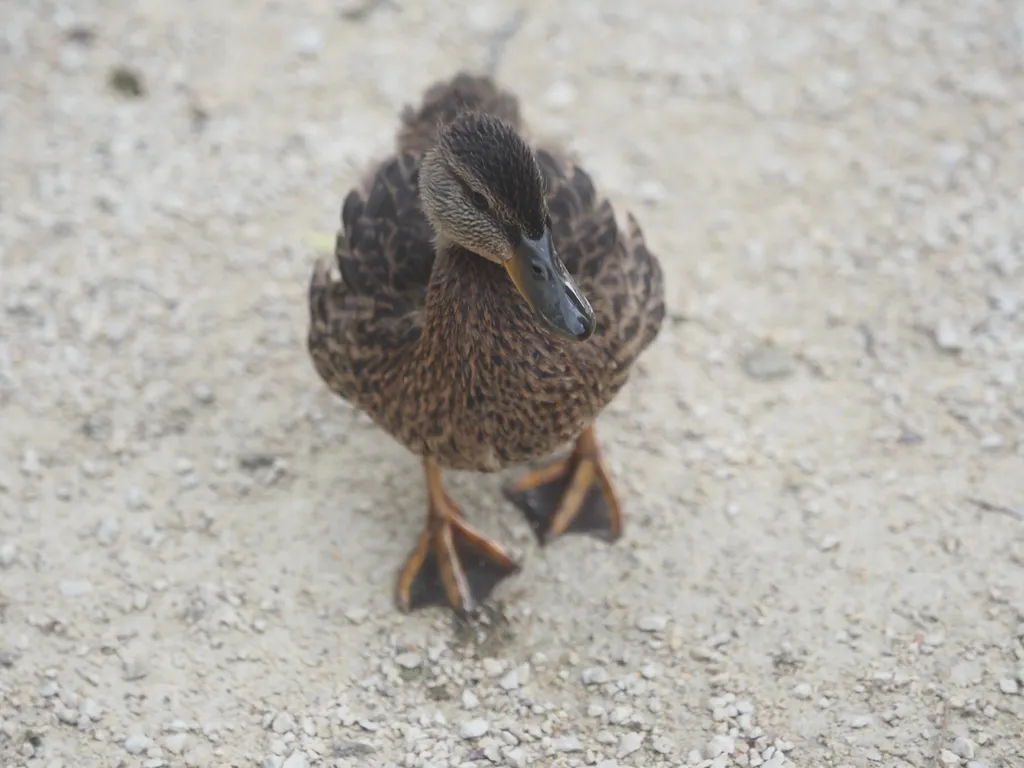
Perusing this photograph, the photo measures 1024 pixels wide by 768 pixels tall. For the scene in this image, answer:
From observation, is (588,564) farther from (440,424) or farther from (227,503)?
(227,503)

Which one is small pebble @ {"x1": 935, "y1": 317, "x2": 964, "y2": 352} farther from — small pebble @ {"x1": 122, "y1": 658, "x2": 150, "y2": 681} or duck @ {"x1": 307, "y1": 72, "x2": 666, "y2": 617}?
small pebble @ {"x1": 122, "y1": 658, "x2": 150, "y2": 681}

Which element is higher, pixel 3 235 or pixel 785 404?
pixel 785 404

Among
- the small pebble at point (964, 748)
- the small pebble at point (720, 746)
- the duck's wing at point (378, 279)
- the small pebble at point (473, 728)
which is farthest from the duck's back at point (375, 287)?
the small pebble at point (964, 748)

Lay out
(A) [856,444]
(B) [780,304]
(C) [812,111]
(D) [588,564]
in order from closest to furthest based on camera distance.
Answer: (D) [588,564]
(A) [856,444]
(B) [780,304]
(C) [812,111]

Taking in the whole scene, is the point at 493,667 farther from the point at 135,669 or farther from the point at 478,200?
the point at 478,200

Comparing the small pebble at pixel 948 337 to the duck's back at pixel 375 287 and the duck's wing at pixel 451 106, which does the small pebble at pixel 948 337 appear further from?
the duck's back at pixel 375 287

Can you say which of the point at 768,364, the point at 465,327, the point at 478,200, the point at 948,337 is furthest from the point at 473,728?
the point at 948,337

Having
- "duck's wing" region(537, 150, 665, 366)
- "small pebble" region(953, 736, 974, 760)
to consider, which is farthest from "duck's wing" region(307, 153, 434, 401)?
"small pebble" region(953, 736, 974, 760)

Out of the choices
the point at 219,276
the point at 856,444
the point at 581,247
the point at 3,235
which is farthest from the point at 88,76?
the point at 856,444
